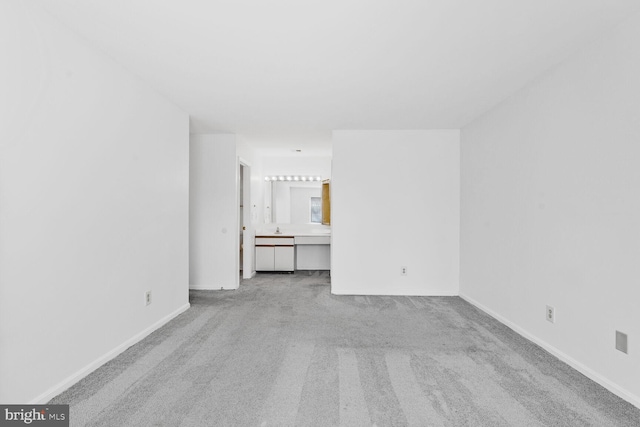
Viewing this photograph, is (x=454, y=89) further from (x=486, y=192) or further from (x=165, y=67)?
(x=165, y=67)

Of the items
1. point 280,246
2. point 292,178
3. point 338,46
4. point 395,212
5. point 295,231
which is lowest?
point 280,246

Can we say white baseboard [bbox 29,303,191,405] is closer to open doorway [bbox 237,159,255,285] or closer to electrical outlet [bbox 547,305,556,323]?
open doorway [bbox 237,159,255,285]

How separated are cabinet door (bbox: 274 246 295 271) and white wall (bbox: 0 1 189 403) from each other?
2870mm

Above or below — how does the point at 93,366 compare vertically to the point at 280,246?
below

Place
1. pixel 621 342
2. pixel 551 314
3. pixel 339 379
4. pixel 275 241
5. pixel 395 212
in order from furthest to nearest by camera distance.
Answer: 1. pixel 275 241
2. pixel 395 212
3. pixel 551 314
4. pixel 339 379
5. pixel 621 342

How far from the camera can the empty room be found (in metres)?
1.87

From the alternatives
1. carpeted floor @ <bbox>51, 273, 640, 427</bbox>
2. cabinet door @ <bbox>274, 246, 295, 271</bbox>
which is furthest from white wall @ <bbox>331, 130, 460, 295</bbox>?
cabinet door @ <bbox>274, 246, 295, 271</bbox>

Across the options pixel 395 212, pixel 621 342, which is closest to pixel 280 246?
pixel 395 212

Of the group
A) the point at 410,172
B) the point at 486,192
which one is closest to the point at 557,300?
the point at 486,192

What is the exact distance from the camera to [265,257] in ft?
19.5

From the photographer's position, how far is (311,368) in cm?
242

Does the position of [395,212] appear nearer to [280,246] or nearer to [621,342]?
[280,246]

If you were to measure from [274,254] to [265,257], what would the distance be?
6.6 inches

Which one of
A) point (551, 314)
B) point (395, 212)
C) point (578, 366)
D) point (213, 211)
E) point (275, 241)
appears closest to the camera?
point (578, 366)
